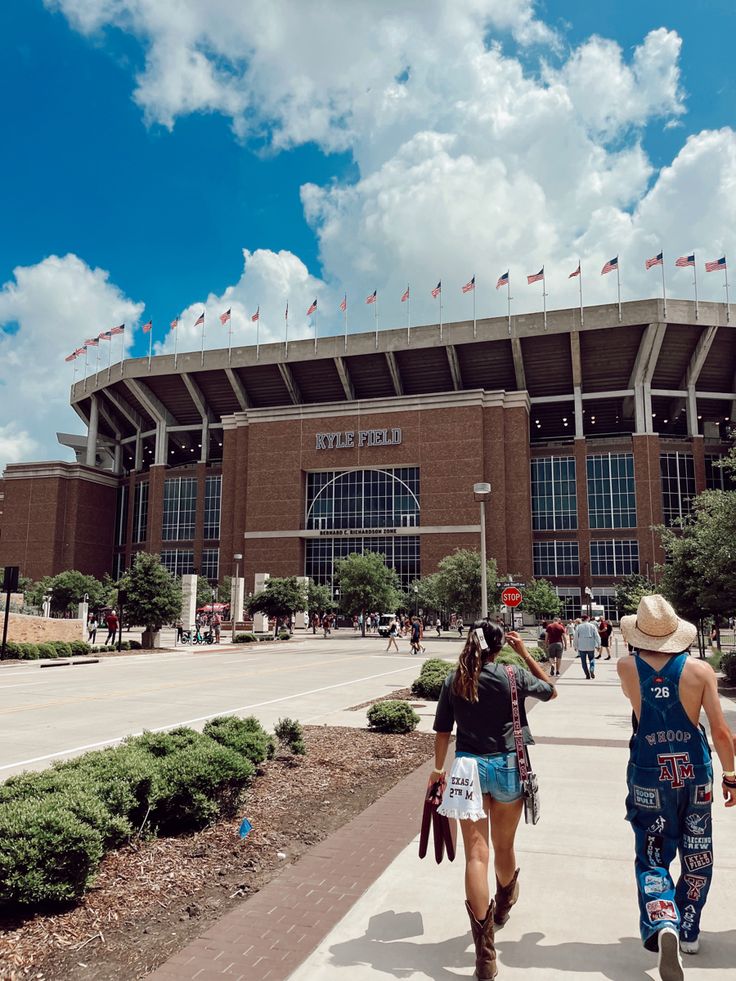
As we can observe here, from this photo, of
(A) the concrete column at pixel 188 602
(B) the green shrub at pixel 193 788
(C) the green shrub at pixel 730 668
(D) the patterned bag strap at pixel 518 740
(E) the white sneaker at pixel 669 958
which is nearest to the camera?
(E) the white sneaker at pixel 669 958

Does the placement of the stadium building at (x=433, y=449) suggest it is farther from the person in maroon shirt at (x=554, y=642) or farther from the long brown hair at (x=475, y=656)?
the long brown hair at (x=475, y=656)

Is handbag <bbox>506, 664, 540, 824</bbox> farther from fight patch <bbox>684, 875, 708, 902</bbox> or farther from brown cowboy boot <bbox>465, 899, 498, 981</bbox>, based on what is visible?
fight patch <bbox>684, 875, 708, 902</bbox>

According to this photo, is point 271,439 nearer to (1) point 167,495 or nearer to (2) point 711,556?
(1) point 167,495

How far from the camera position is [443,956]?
383cm

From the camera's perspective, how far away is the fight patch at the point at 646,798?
3855 millimetres

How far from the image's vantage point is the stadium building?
7025cm

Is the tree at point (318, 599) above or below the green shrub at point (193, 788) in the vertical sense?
above

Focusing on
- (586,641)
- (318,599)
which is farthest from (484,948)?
(318,599)

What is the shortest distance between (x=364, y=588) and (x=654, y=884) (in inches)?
2051

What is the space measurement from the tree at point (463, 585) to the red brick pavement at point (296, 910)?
4858cm

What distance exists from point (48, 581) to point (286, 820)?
245 ft

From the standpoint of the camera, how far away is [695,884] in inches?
150

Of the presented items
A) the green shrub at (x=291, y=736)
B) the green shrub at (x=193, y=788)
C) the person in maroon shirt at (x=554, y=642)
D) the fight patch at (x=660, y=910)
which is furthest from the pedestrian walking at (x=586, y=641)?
the fight patch at (x=660, y=910)

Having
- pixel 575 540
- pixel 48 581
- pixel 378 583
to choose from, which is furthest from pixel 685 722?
pixel 48 581
